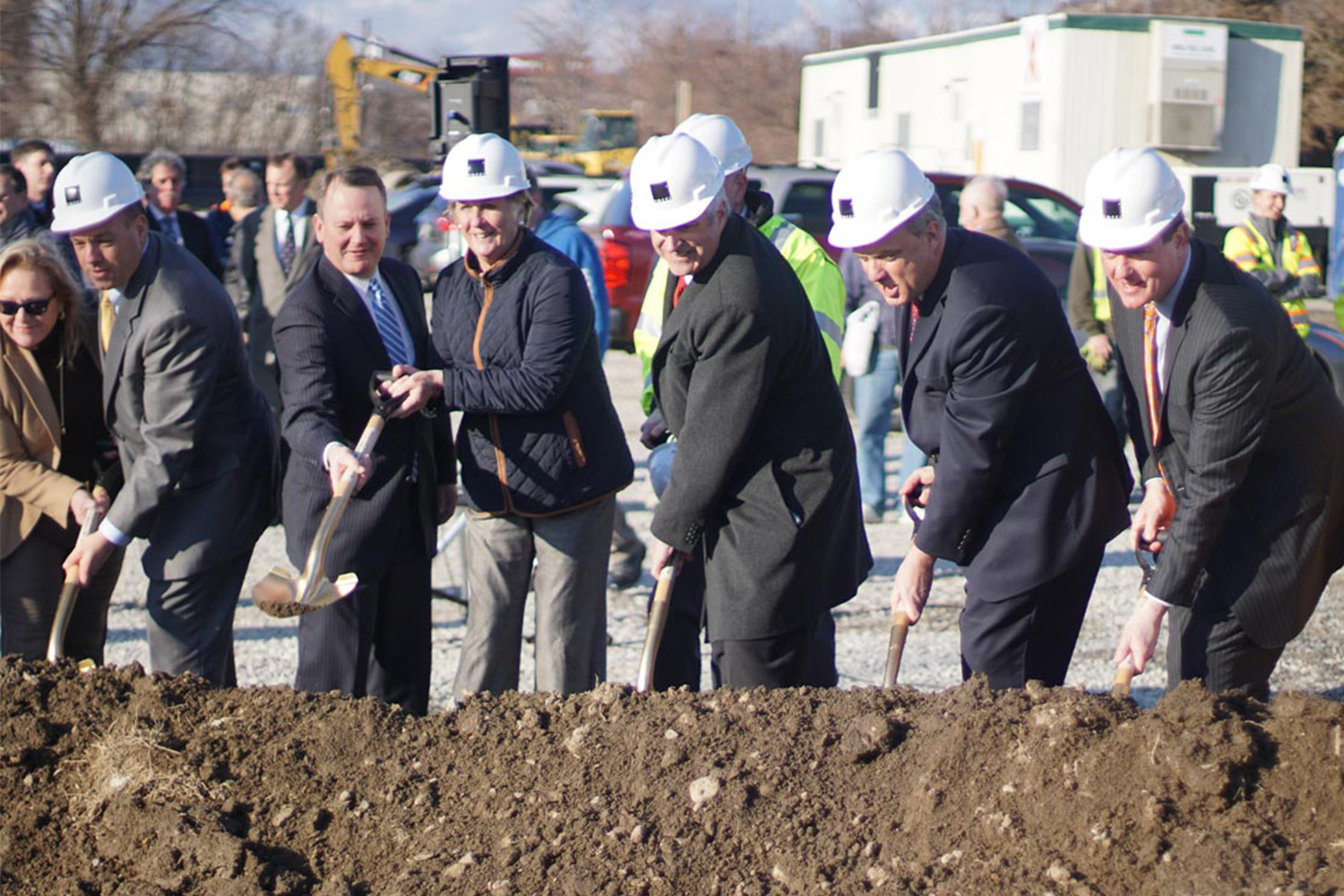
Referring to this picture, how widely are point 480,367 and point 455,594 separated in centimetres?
242

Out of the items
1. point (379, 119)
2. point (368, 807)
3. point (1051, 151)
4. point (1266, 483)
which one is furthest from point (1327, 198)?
point (379, 119)

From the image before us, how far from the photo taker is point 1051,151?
23.1m

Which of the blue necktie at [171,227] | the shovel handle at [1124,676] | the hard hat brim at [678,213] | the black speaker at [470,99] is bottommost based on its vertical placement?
the shovel handle at [1124,676]

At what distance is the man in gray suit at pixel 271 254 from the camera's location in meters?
8.10

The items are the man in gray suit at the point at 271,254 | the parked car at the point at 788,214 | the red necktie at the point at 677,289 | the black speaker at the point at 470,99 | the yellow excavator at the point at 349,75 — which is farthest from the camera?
the yellow excavator at the point at 349,75

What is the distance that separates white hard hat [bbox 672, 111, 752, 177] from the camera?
4.95m

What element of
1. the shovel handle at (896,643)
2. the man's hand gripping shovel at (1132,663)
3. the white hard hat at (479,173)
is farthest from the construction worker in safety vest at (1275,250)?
the white hard hat at (479,173)

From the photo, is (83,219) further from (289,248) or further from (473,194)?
(289,248)

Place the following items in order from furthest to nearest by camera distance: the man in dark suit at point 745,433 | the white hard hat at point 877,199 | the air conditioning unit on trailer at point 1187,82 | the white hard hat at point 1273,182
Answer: the air conditioning unit on trailer at point 1187,82 → the white hard hat at point 1273,182 → the man in dark suit at point 745,433 → the white hard hat at point 877,199

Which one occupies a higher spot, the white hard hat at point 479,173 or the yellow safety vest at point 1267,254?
the white hard hat at point 479,173

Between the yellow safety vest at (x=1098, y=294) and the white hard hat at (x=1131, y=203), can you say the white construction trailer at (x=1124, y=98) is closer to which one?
the yellow safety vest at (x=1098, y=294)

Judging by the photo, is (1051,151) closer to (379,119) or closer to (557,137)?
(557,137)

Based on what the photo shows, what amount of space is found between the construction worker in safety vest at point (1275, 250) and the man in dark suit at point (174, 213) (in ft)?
18.8

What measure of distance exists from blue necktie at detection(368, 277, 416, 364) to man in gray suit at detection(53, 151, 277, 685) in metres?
0.40
